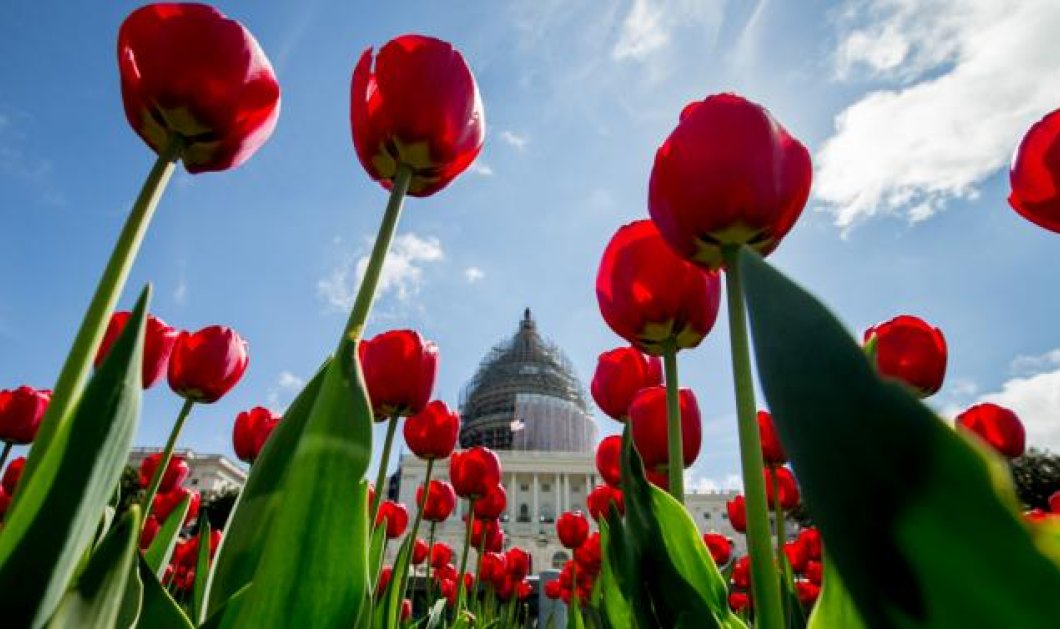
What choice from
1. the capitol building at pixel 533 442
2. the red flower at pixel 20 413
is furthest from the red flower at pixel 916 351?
the capitol building at pixel 533 442

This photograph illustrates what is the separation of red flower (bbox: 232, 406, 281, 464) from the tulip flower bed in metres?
0.47

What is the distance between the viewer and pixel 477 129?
0.83 m

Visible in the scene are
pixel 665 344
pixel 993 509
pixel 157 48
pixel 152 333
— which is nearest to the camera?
pixel 993 509

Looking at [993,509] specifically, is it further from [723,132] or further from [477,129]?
[477,129]

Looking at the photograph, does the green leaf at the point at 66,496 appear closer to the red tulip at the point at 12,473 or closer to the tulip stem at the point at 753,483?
the tulip stem at the point at 753,483

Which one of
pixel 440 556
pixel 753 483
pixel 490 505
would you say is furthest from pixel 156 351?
pixel 440 556

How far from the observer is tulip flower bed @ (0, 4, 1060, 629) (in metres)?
0.25

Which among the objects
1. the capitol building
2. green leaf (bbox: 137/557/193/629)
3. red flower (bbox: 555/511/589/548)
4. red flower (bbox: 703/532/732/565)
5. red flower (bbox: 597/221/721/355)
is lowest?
green leaf (bbox: 137/557/193/629)

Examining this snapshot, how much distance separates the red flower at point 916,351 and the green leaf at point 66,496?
3.99 ft

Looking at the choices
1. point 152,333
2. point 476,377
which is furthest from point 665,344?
point 476,377

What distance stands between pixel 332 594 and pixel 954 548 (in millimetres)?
358

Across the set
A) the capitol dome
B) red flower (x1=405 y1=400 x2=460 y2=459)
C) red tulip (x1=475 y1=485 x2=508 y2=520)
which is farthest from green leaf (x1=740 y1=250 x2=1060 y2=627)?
the capitol dome

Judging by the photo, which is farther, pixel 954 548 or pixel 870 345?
pixel 870 345

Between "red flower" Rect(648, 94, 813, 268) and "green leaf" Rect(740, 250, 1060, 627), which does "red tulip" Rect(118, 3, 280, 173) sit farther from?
"green leaf" Rect(740, 250, 1060, 627)
